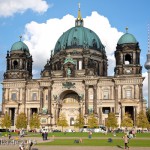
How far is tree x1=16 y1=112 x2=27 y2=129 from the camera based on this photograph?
9645 centimetres

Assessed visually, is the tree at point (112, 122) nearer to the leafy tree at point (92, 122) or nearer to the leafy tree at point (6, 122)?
the leafy tree at point (92, 122)

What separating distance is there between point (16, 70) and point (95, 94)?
27.9 metres

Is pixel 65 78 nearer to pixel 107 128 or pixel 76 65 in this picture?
pixel 76 65

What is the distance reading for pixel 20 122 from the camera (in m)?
96.3

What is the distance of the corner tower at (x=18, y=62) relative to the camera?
4304 inches

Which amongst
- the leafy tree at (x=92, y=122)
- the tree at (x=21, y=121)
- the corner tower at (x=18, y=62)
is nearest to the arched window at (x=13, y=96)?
the corner tower at (x=18, y=62)

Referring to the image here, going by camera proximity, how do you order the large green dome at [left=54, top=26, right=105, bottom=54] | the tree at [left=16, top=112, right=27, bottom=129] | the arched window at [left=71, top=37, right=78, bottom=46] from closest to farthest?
the tree at [left=16, top=112, right=27, bottom=129] < the arched window at [left=71, top=37, right=78, bottom=46] < the large green dome at [left=54, top=26, right=105, bottom=54]

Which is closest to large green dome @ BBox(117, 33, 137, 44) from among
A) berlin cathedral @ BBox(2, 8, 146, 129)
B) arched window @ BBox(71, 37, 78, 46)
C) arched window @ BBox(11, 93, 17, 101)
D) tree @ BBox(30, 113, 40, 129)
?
berlin cathedral @ BBox(2, 8, 146, 129)

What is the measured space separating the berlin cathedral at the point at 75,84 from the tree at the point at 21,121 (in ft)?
16.8

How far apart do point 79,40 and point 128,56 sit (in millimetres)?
20525

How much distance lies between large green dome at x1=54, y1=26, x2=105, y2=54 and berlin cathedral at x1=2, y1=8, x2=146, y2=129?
344 mm

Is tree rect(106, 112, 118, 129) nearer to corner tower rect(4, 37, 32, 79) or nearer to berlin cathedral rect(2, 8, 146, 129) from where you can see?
berlin cathedral rect(2, 8, 146, 129)

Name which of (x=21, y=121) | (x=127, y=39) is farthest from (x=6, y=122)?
(x=127, y=39)

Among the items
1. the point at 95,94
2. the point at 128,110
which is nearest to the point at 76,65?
the point at 95,94
